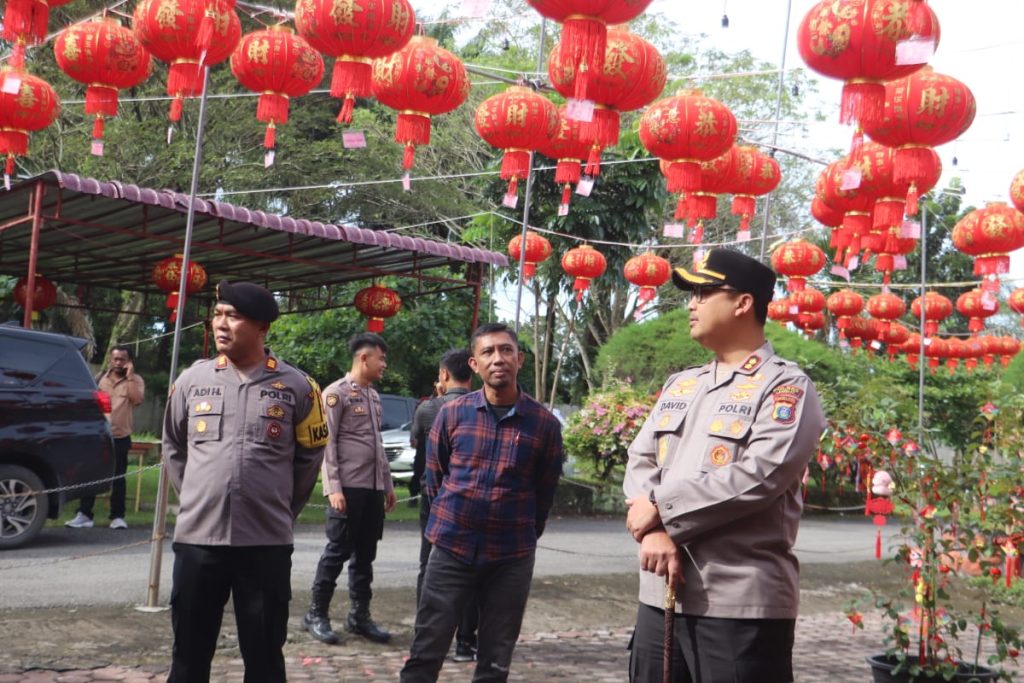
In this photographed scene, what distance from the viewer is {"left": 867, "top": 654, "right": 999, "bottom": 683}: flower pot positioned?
5539mm

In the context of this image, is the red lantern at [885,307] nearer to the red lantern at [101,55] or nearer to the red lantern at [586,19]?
the red lantern at [586,19]

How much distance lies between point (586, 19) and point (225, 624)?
435 centimetres

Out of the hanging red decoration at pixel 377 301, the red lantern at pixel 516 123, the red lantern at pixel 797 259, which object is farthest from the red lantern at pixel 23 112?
the red lantern at pixel 797 259

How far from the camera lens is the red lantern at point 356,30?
21.3ft

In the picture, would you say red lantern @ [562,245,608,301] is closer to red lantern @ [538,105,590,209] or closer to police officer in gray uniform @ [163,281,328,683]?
red lantern @ [538,105,590,209]

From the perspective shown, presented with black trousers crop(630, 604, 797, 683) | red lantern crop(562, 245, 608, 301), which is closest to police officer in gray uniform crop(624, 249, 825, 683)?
black trousers crop(630, 604, 797, 683)

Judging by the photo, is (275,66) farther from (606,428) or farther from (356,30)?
(606,428)

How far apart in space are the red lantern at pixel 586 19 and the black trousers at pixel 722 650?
3.68 metres

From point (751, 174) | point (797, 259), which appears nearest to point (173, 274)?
point (797, 259)

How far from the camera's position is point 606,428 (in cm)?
1603

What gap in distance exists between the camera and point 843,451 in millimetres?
7367

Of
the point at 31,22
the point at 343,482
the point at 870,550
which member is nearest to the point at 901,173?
the point at 343,482

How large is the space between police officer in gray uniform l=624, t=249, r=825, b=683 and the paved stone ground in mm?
3178

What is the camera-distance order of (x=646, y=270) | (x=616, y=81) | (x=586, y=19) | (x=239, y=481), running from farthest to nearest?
(x=646, y=270)
(x=616, y=81)
(x=586, y=19)
(x=239, y=481)
